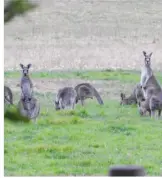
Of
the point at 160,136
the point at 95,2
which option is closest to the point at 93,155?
the point at 160,136

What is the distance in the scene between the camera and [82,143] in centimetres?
1221

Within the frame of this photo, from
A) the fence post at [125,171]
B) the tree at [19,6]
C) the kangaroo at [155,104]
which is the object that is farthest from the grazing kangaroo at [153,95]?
the tree at [19,6]

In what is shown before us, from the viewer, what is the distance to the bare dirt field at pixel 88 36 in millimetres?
33031

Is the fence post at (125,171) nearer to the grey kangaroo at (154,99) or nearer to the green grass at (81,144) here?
the green grass at (81,144)

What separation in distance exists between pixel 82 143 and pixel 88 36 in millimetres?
27350

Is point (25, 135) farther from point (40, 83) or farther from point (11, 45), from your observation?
point (11, 45)

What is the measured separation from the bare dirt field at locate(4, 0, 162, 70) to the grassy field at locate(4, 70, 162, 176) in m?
15.0

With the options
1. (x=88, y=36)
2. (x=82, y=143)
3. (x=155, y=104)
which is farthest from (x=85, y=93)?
(x=88, y=36)

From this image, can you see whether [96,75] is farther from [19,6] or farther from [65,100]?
[19,6]

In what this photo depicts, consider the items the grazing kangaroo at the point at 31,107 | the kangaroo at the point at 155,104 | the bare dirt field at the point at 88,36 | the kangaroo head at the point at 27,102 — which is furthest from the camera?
the bare dirt field at the point at 88,36

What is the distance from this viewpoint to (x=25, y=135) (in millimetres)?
13000

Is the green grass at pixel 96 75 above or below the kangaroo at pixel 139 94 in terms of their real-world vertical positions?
above

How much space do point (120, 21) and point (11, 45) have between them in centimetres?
Answer: 721

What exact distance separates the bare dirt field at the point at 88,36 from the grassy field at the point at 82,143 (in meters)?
15.0
